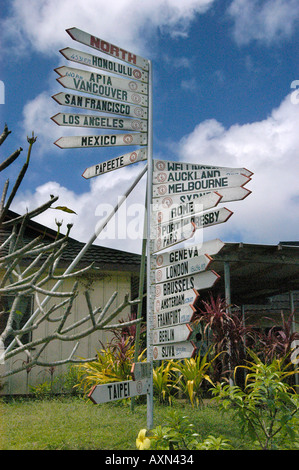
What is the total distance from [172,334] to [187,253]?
2.92ft

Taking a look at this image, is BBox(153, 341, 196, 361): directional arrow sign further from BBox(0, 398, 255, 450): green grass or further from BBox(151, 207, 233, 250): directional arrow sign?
BBox(151, 207, 233, 250): directional arrow sign

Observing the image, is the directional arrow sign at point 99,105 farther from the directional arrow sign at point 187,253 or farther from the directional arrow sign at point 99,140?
the directional arrow sign at point 187,253

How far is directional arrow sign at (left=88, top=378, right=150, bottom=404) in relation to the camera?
3.71 metres

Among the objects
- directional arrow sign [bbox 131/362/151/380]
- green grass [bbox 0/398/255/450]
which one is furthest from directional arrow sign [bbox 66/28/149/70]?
Result: green grass [bbox 0/398/255/450]

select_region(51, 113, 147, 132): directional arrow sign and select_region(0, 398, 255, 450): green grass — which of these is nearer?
select_region(0, 398, 255, 450): green grass

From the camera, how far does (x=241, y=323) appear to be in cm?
795

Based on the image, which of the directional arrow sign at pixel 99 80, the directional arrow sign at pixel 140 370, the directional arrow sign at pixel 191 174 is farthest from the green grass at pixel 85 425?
the directional arrow sign at pixel 99 80

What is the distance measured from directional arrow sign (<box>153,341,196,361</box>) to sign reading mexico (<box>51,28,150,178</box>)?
2272 mm

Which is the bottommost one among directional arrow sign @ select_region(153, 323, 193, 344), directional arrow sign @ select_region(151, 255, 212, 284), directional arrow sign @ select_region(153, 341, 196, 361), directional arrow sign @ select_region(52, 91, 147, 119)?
directional arrow sign @ select_region(153, 341, 196, 361)

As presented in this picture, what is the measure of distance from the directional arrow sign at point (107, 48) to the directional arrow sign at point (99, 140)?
3.36 feet

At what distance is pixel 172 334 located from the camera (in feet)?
15.4

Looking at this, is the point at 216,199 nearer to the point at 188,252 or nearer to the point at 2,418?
the point at 188,252

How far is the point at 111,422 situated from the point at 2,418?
1879mm
